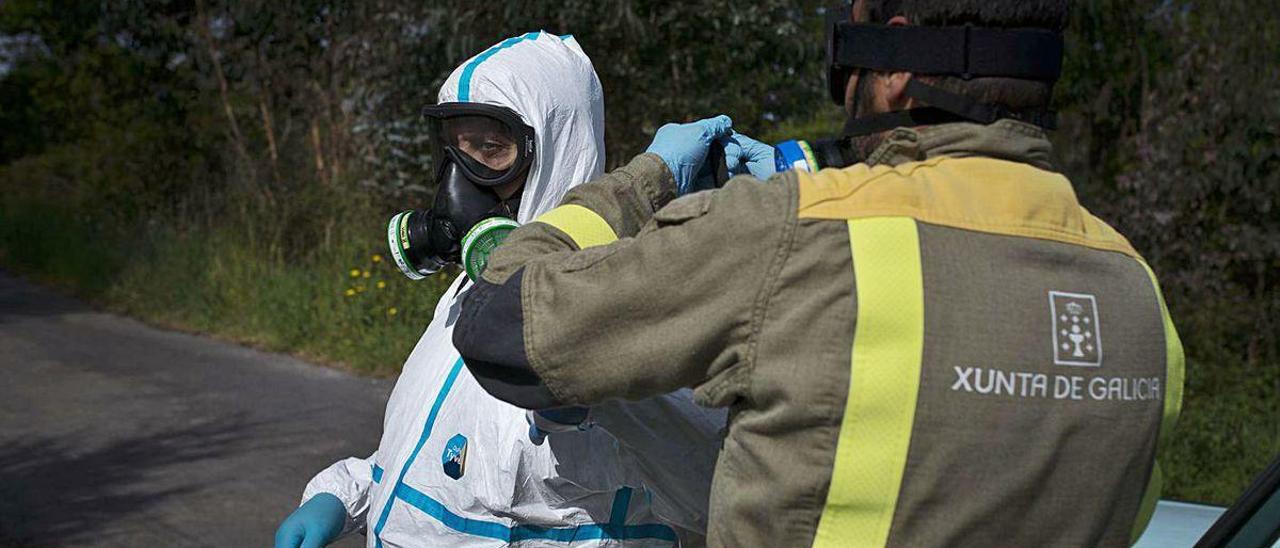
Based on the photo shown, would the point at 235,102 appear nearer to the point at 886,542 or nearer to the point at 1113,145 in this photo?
the point at 1113,145

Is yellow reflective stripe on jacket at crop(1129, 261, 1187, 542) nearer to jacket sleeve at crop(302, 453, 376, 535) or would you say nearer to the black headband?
the black headband

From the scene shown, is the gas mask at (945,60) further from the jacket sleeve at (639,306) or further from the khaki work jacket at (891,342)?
the jacket sleeve at (639,306)

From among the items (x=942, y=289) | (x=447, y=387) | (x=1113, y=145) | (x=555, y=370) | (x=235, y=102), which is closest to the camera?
(x=942, y=289)

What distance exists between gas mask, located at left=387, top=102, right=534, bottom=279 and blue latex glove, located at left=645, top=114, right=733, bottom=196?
1.62 ft

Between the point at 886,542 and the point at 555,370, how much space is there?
38 centimetres

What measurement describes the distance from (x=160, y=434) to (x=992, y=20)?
670 cm

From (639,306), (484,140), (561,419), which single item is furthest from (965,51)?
(484,140)

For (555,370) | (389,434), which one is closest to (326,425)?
(389,434)

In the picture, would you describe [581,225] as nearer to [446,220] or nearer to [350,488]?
[446,220]

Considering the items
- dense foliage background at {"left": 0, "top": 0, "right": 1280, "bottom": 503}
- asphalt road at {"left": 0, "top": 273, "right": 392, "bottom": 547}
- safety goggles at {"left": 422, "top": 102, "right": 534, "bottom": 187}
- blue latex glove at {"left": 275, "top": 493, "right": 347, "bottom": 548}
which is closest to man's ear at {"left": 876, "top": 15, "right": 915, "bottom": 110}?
safety goggles at {"left": 422, "top": 102, "right": 534, "bottom": 187}

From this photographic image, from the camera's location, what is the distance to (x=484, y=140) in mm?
2281

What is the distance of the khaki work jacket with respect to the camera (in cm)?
129

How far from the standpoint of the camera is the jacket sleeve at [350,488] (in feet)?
7.86

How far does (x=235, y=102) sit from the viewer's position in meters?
12.1
